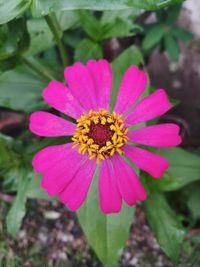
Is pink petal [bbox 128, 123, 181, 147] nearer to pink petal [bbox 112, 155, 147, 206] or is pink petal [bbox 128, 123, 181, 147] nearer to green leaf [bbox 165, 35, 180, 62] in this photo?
pink petal [bbox 112, 155, 147, 206]

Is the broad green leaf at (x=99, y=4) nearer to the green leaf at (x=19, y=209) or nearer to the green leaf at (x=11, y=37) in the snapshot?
the green leaf at (x=11, y=37)

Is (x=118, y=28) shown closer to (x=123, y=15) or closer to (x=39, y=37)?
(x=123, y=15)

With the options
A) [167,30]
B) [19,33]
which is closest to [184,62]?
[167,30]

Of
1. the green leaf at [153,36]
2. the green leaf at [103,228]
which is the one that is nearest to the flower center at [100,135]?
the green leaf at [103,228]

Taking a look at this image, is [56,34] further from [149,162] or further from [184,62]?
[184,62]

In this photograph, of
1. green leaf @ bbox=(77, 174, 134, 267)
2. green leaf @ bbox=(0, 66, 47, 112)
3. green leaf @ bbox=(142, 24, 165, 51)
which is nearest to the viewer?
green leaf @ bbox=(77, 174, 134, 267)

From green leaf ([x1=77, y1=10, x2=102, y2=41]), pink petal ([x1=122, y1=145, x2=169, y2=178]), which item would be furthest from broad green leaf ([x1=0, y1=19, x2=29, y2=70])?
pink petal ([x1=122, y1=145, x2=169, y2=178])

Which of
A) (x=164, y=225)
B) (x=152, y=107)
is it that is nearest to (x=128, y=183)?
(x=152, y=107)
